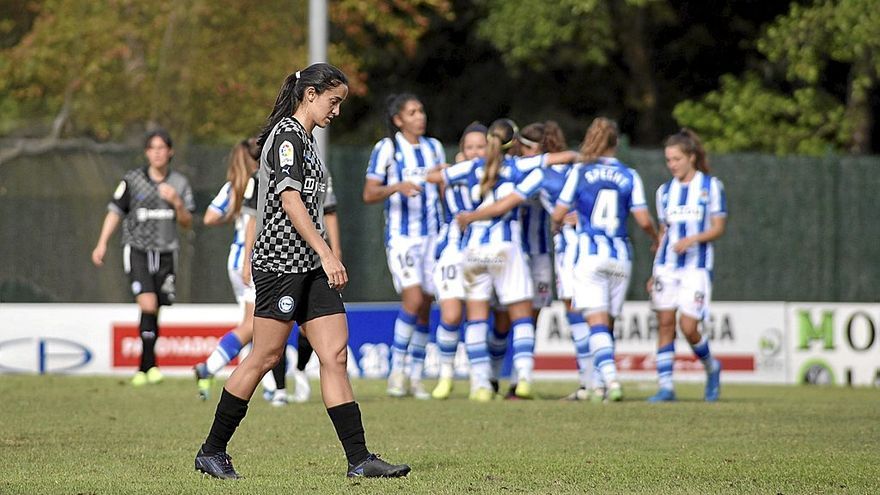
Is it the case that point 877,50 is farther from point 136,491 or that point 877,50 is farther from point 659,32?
point 136,491

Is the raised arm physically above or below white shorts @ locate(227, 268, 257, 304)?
above

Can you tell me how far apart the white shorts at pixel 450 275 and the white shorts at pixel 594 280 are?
905mm

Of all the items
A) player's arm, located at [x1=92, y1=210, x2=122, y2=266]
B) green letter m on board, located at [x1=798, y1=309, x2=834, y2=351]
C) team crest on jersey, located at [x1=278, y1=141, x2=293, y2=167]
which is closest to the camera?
team crest on jersey, located at [x1=278, y1=141, x2=293, y2=167]

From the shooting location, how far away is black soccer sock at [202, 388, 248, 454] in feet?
25.9

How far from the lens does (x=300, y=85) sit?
26.0ft

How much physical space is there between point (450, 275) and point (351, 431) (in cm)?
528

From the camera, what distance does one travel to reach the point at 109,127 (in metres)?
23.1

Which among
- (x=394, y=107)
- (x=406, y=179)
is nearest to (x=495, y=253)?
(x=406, y=179)

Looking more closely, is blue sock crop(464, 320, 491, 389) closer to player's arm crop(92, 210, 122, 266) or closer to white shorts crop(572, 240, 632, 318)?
white shorts crop(572, 240, 632, 318)

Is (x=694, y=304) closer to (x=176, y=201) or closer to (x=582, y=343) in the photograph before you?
(x=582, y=343)

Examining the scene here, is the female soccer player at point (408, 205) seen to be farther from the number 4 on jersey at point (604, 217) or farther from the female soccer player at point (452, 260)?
the number 4 on jersey at point (604, 217)

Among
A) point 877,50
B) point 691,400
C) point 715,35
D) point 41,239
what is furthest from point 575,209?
point 715,35

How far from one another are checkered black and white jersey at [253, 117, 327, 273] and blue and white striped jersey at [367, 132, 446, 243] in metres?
5.49

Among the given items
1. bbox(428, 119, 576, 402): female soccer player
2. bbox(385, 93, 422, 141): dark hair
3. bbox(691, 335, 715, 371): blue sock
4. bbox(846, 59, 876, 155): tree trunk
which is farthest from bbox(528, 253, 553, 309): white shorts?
bbox(846, 59, 876, 155): tree trunk
